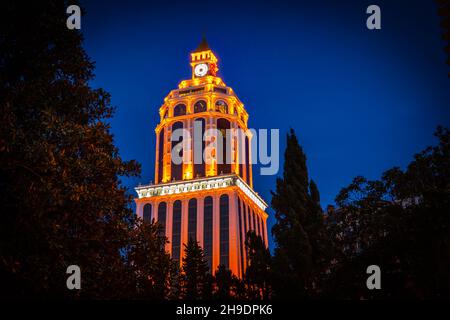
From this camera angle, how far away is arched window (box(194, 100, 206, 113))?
341ft

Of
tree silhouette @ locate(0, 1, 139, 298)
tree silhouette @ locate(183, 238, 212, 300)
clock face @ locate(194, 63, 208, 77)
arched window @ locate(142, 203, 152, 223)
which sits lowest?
tree silhouette @ locate(183, 238, 212, 300)

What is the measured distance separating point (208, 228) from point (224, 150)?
21.4 meters

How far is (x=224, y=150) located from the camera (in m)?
101

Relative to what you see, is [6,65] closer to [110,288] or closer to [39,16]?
[39,16]

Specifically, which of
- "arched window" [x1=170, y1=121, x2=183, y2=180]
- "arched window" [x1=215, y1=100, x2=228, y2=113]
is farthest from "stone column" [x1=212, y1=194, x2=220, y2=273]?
"arched window" [x1=215, y1=100, x2=228, y2=113]

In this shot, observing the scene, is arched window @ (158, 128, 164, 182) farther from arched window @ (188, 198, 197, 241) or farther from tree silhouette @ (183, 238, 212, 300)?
tree silhouette @ (183, 238, 212, 300)

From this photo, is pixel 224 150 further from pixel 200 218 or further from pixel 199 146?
pixel 200 218

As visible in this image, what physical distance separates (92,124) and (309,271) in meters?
16.8

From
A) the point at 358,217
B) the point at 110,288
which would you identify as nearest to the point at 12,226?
the point at 110,288

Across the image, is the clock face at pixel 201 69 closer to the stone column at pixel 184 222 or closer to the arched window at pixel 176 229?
the stone column at pixel 184 222

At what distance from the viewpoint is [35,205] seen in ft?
40.5

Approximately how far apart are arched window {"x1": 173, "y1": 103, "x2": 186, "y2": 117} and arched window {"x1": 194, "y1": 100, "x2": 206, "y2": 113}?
293 centimetres

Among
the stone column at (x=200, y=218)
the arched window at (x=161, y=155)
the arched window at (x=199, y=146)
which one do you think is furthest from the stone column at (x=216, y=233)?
the arched window at (x=161, y=155)

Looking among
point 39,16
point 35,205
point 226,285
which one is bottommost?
point 226,285
